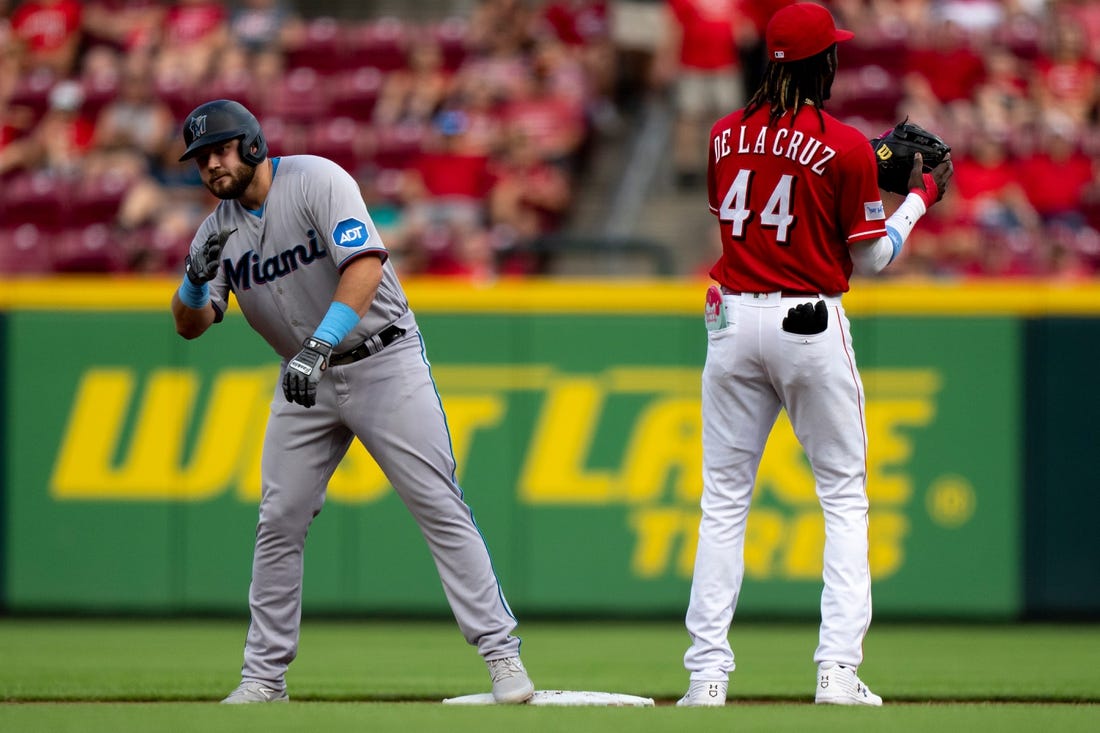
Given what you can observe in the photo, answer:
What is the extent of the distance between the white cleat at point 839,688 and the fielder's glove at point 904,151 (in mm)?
1556

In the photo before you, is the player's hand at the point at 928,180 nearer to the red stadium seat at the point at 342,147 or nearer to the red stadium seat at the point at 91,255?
the red stadium seat at the point at 91,255

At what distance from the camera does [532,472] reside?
8.28 metres

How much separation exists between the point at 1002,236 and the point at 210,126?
19.2 feet

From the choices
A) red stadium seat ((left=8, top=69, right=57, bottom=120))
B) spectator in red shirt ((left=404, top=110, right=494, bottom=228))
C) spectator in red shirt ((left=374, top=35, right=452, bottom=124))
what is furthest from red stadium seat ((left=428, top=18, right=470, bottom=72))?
red stadium seat ((left=8, top=69, right=57, bottom=120))

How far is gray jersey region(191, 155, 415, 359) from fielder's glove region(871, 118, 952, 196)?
1612 mm

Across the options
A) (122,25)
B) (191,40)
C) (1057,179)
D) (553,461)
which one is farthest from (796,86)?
(122,25)

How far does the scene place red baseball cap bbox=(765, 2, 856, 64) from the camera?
15.8ft

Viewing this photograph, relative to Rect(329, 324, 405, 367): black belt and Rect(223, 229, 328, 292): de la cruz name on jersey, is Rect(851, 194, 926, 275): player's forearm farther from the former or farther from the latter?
Rect(223, 229, 328, 292): de la cruz name on jersey

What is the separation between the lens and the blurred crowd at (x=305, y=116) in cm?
1058

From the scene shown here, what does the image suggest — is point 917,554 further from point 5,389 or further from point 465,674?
point 5,389

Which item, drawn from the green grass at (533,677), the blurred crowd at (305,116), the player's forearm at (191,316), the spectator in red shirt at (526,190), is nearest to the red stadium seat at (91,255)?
the blurred crowd at (305,116)

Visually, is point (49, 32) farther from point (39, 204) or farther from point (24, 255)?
point (24, 255)

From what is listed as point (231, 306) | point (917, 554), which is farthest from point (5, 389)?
point (917, 554)

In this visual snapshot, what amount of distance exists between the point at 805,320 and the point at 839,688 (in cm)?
113
